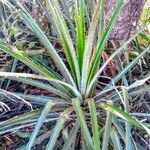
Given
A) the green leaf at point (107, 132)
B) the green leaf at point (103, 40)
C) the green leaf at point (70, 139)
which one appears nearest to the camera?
the green leaf at point (107, 132)

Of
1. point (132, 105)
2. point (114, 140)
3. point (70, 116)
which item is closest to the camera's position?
point (114, 140)

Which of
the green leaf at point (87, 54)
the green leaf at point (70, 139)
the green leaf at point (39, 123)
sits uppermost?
the green leaf at point (87, 54)

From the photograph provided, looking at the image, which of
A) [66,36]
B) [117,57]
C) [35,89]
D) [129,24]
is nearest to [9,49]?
[66,36]

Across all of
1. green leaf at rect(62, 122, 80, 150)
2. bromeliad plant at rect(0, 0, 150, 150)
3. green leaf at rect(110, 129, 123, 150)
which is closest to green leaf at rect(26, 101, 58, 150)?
bromeliad plant at rect(0, 0, 150, 150)

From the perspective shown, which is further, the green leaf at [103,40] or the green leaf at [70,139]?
the green leaf at [103,40]

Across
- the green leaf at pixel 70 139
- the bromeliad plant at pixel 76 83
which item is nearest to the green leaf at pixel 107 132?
the bromeliad plant at pixel 76 83

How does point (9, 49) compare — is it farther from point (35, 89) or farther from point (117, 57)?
point (117, 57)

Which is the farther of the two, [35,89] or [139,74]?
[139,74]

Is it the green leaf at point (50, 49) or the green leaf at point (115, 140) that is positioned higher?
the green leaf at point (50, 49)

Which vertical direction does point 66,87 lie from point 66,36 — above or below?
below

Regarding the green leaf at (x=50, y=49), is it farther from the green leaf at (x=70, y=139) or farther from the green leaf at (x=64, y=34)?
the green leaf at (x=70, y=139)

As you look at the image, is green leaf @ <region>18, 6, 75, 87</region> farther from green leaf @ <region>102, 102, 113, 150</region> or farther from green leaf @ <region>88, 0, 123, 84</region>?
green leaf @ <region>102, 102, 113, 150</region>
